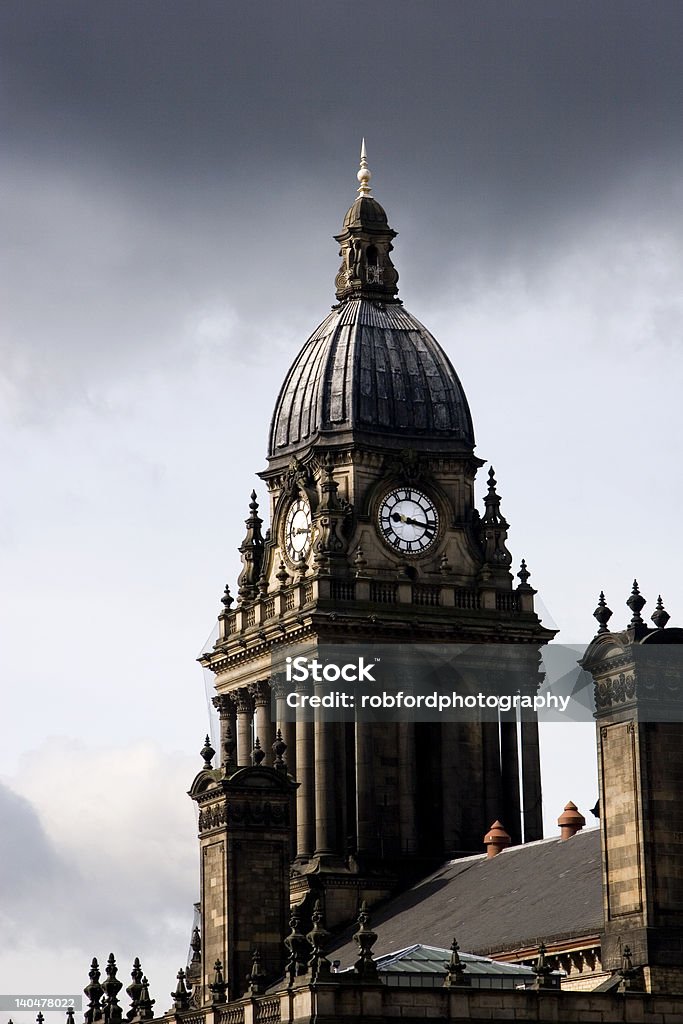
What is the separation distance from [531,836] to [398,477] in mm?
16315

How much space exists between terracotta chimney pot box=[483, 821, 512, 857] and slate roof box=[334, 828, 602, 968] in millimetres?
515

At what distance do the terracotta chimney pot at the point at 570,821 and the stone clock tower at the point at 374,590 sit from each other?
382 inches

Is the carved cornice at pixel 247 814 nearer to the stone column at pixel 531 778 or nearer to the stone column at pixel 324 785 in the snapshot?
the stone column at pixel 324 785

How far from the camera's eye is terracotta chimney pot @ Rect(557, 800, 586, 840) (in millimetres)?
124812

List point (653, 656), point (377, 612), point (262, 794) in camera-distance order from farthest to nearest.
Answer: point (377, 612)
point (262, 794)
point (653, 656)

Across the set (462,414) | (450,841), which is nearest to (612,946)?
(450,841)

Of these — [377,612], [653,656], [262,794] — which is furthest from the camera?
[377,612]

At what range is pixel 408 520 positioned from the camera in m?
139

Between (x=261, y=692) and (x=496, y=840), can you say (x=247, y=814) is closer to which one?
(x=496, y=840)

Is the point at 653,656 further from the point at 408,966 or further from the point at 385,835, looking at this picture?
the point at 385,835

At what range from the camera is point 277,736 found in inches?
5384

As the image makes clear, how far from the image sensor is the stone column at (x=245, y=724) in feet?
461

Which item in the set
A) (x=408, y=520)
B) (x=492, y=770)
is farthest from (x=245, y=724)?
(x=408, y=520)

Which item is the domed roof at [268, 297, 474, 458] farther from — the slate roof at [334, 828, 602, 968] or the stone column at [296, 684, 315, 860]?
the slate roof at [334, 828, 602, 968]
